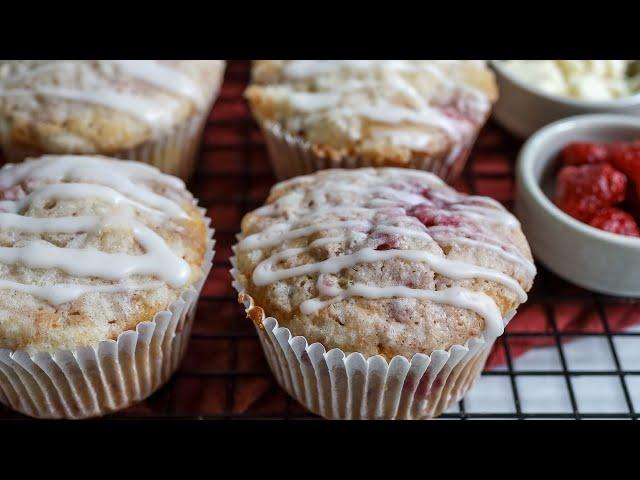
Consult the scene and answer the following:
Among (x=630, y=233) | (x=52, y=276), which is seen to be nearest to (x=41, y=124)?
(x=52, y=276)

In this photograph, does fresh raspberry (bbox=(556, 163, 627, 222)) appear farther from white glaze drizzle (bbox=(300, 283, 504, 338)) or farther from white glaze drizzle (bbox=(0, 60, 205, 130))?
white glaze drizzle (bbox=(0, 60, 205, 130))

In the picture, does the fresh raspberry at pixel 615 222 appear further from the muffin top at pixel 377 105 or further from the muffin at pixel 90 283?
the muffin at pixel 90 283

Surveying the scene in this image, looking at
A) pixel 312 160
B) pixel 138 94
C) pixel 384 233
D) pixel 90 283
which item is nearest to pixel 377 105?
pixel 312 160

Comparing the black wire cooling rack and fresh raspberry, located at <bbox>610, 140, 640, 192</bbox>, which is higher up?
fresh raspberry, located at <bbox>610, 140, 640, 192</bbox>

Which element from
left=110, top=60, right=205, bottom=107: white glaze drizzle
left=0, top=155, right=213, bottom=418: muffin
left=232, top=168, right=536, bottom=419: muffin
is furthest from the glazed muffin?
left=0, top=155, right=213, bottom=418: muffin

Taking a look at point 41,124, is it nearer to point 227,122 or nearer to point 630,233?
point 227,122

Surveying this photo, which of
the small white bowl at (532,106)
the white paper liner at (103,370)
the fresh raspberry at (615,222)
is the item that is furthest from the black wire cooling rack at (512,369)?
the small white bowl at (532,106)
